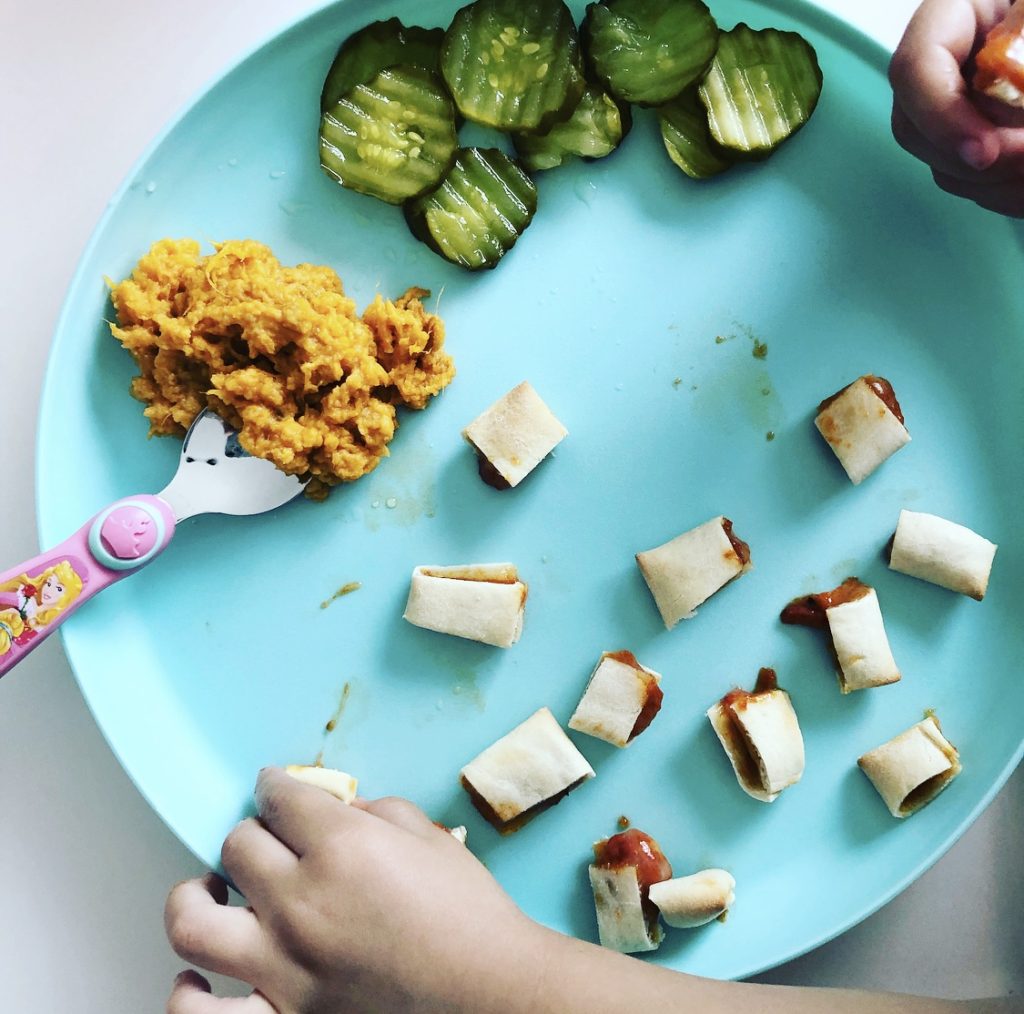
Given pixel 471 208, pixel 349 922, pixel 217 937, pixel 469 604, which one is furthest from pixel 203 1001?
pixel 471 208

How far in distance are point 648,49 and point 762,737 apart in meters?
0.92

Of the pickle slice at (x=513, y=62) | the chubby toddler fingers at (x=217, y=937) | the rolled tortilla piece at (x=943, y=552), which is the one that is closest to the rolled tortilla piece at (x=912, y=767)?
the rolled tortilla piece at (x=943, y=552)

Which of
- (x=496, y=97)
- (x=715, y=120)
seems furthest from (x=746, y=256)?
(x=496, y=97)

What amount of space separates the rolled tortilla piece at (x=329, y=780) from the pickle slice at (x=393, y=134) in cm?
77

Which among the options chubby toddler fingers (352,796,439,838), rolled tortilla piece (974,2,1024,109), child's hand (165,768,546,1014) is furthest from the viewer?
chubby toddler fingers (352,796,439,838)

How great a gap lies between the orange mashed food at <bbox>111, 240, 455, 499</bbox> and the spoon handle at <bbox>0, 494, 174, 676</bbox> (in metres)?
0.13

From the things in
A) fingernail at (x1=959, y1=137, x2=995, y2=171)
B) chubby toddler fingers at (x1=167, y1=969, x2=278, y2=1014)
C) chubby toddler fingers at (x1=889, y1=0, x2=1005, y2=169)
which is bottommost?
chubby toddler fingers at (x1=167, y1=969, x2=278, y2=1014)

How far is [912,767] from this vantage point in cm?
135

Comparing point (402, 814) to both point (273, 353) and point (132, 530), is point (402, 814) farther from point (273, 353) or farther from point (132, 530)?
point (273, 353)

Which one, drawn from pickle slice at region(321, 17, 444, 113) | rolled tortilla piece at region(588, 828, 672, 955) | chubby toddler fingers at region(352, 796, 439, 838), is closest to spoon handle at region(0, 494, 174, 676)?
chubby toddler fingers at region(352, 796, 439, 838)

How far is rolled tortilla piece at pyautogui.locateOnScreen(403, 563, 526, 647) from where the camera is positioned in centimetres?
133

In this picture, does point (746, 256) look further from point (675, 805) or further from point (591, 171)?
point (675, 805)

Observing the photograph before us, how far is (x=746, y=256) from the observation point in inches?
54.1

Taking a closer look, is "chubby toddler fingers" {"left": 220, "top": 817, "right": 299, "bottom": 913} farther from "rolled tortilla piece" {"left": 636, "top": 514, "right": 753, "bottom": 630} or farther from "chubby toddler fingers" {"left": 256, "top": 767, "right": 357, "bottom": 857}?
"rolled tortilla piece" {"left": 636, "top": 514, "right": 753, "bottom": 630}
